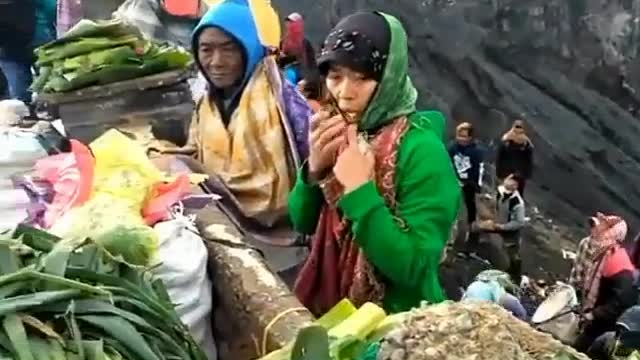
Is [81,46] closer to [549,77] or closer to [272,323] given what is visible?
[272,323]

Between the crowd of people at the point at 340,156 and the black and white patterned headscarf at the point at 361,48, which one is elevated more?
the black and white patterned headscarf at the point at 361,48

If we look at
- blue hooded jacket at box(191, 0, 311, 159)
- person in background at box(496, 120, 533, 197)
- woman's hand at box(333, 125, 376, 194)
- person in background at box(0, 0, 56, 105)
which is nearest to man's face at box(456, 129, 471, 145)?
person in background at box(496, 120, 533, 197)

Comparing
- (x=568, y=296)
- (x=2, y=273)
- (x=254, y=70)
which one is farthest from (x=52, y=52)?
(x=568, y=296)

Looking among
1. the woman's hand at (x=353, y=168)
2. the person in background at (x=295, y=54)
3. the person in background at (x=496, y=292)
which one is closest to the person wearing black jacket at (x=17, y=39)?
the person in background at (x=295, y=54)

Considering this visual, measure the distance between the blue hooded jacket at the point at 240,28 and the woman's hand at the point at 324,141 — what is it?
3.30ft

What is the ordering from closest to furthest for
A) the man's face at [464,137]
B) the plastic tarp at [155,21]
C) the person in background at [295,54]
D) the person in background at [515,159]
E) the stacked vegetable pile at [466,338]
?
1. the stacked vegetable pile at [466,338]
2. the plastic tarp at [155,21]
3. the person in background at [295,54]
4. the man's face at [464,137]
5. the person in background at [515,159]

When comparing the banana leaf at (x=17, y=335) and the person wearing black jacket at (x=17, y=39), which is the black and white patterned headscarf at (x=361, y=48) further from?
the person wearing black jacket at (x=17, y=39)

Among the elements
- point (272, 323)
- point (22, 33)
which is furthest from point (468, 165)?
point (272, 323)

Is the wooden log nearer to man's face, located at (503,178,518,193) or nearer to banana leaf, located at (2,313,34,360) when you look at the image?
banana leaf, located at (2,313,34,360)

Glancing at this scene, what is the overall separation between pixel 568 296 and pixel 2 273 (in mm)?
5065

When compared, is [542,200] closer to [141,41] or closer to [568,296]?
[568,296]

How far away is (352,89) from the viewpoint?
9.56 ft

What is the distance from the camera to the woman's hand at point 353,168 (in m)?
2.76

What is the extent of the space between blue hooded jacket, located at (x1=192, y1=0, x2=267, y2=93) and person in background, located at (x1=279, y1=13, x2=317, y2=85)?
2927mm
